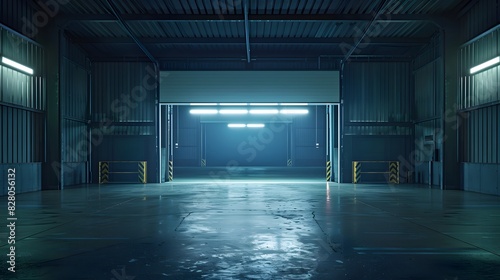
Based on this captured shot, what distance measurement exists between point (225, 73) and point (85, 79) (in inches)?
283

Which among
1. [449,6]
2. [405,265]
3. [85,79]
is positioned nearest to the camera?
[405,265]

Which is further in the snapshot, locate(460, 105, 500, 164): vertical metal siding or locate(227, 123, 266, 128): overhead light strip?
locate(227, 123, 266, 128): overhead light strip

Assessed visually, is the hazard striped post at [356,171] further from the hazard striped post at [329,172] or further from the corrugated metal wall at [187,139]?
the corrugated metal wall at [187,139]

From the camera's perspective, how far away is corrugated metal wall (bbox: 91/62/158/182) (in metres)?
25.0

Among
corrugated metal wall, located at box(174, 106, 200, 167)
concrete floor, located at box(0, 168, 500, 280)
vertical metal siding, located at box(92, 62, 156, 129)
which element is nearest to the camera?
concrete floor, located at box(0, 168, 500, 280)

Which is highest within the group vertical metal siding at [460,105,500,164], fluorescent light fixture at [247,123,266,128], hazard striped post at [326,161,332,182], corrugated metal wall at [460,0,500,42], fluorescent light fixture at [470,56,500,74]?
corrugated metal wall at [460,0,500,42]

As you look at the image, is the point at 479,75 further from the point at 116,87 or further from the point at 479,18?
the point at 116,87

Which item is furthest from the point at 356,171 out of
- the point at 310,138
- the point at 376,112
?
the point at 310,138

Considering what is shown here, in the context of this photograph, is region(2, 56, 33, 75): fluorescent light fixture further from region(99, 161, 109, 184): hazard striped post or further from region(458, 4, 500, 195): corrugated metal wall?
region(458, 4, 500, 195): corrugated metal wall

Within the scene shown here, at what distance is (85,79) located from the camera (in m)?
24.3

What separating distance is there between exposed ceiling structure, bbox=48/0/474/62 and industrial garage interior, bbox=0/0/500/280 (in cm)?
9

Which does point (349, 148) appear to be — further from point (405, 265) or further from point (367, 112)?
point (405, 265)

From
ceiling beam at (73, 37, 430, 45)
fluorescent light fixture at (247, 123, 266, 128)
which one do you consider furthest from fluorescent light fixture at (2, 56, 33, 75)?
fluorescent light fixture at (247, 123, 266, 128)

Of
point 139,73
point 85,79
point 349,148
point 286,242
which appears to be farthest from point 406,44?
point 286,242
